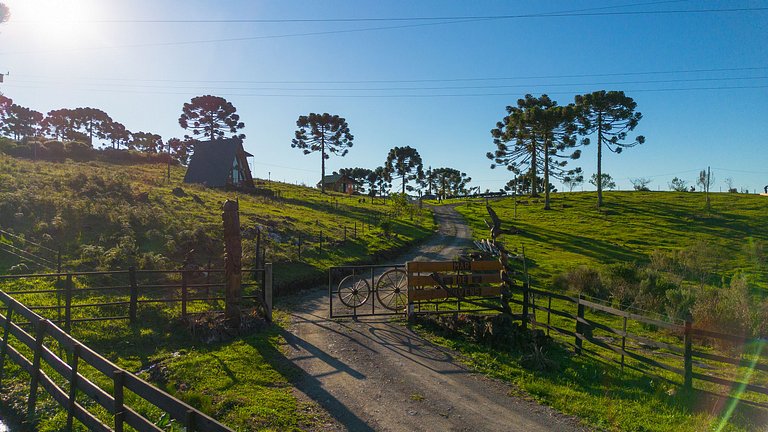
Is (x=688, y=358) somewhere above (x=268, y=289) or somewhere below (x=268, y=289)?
below

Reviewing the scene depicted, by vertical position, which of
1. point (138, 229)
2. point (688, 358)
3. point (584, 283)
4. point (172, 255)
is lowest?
point (584, 283)

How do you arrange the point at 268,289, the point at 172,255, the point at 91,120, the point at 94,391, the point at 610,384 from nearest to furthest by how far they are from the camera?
1. the point at 94,391
2. the point at 610,384
3. the point at 268,289
4. the point at 172,255
5. the point at 91,120

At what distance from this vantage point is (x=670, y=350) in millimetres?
8453

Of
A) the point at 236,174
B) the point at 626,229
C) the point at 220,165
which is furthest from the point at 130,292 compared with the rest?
the point at 626,229

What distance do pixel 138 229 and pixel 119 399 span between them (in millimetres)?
17217

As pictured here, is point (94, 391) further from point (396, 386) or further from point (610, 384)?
point (610, 384)

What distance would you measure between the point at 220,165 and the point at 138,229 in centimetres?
2867

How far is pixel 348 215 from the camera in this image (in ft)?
138

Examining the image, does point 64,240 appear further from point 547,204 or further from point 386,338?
point 547,204

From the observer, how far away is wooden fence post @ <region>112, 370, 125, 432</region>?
14.8 feet

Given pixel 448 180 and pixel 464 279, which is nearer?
pixel 464 279

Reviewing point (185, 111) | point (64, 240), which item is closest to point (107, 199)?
point (64, 240)

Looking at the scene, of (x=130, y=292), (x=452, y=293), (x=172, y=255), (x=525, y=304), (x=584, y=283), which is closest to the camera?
(x=525, y=304)

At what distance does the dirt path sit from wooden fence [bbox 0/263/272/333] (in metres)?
2.23
